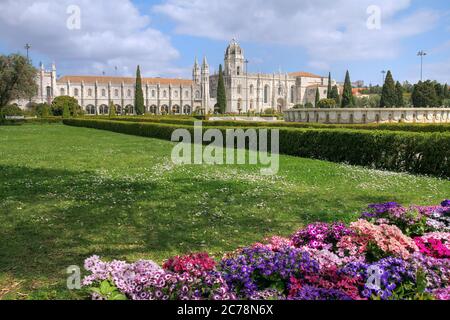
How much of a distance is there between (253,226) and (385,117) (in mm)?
26960

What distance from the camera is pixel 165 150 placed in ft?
53.1

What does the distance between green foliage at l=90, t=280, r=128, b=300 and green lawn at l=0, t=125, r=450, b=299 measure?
71 cm

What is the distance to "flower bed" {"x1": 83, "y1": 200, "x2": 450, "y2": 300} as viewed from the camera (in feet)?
9.94

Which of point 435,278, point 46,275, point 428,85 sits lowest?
point 46,275

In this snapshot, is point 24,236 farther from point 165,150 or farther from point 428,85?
point 428,85

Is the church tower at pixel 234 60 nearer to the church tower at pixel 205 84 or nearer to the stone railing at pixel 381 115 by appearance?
the church tower at pixel 205 84

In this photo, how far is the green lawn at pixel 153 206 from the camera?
472cm

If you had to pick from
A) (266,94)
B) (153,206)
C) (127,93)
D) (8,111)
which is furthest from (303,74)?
(153,206)

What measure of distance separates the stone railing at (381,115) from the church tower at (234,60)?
240 feet

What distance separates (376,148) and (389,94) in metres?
49.5

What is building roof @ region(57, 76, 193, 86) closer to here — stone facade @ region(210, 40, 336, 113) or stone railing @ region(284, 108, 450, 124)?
stone facade @ region(210, 40, 336, 113)

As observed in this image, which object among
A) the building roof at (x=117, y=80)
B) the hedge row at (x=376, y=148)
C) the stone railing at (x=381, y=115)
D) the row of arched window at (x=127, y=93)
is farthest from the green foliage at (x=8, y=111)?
the building roof at (x=117, y=80)

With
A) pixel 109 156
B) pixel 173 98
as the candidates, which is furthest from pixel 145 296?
pixel 173 98

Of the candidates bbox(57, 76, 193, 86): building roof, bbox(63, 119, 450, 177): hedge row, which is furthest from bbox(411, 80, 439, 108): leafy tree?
bbox(57, 76, 193, 86): building roof
